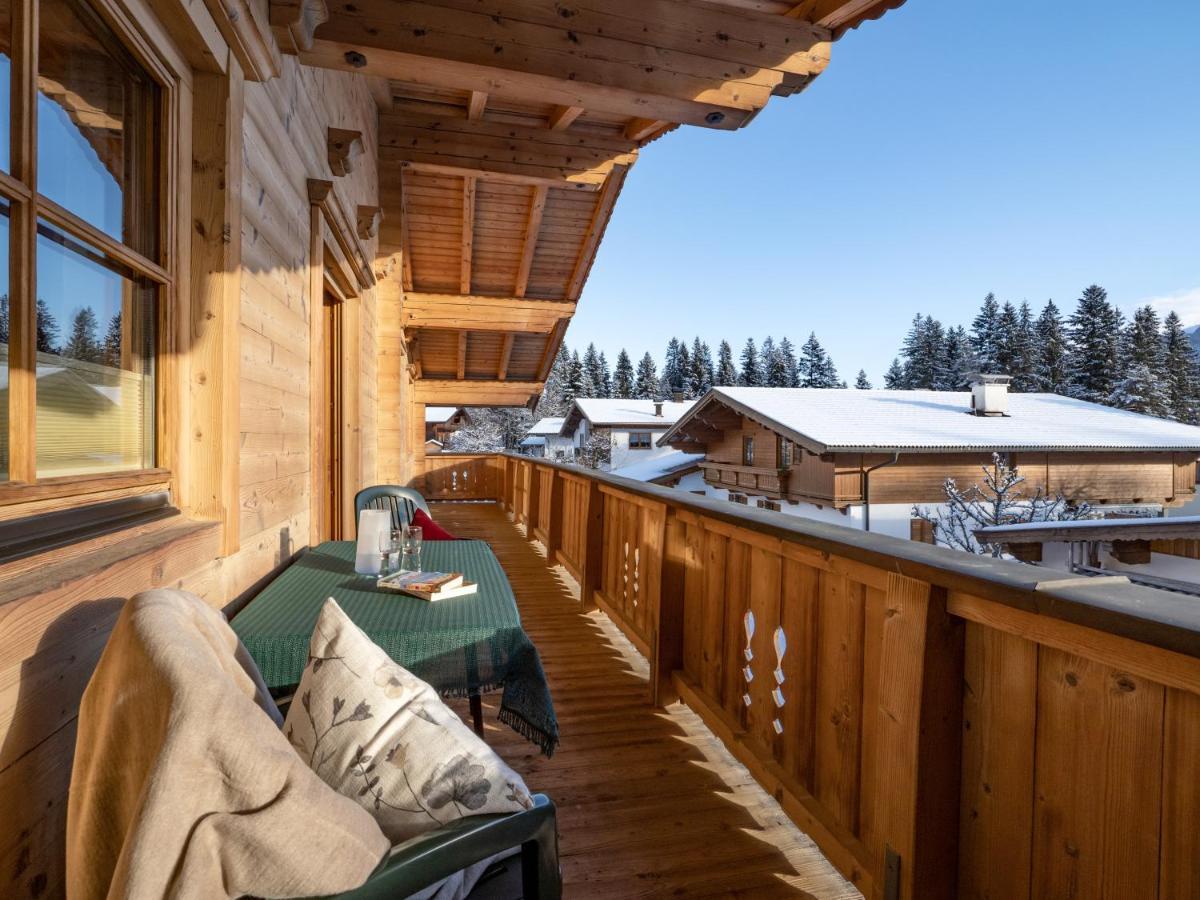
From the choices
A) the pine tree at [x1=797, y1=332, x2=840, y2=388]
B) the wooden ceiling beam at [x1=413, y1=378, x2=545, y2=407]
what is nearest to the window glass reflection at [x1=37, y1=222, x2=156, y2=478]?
the wooden ceiling beam at [x1=413, y1=378, x2=545, y2=407]

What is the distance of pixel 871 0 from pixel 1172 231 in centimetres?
6963

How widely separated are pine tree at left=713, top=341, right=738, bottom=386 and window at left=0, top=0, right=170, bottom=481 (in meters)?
53.3

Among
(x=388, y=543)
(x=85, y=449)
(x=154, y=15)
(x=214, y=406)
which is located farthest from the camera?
(x=388, y=543)

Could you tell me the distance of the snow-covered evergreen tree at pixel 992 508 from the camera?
13.2 metres

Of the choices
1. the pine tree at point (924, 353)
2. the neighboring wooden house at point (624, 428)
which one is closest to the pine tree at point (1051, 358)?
the pine tree at point (924, 353)

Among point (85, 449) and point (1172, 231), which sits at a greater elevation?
point (1172, 231)

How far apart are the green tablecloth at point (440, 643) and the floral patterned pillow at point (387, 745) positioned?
43 centimetres

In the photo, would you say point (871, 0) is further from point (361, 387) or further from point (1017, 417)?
point (1017, 417)

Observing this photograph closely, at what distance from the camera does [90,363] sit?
47.3 inches

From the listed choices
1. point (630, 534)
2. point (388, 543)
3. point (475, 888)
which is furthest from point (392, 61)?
point (475, 888)

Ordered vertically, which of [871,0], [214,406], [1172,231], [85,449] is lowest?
[85,449]

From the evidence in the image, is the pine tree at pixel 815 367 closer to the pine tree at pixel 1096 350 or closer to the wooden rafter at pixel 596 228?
the pine tree at pixel 1096 350

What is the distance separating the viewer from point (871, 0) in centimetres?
254

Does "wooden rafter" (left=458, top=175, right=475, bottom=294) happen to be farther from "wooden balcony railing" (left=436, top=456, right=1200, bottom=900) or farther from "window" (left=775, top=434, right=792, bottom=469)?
"window" (left=775, top=434, right=792, bottom=469)
